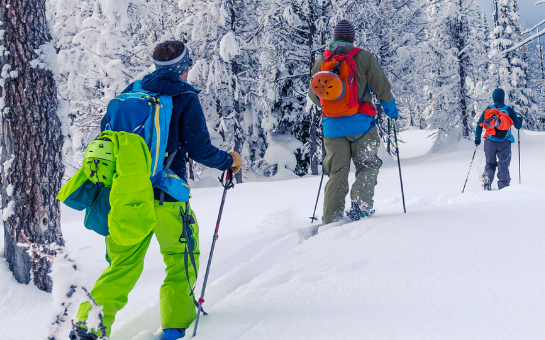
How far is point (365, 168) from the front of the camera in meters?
4.69

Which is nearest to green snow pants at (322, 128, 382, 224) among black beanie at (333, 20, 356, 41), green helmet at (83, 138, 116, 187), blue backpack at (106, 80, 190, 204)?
black beanie at (333, 20, 356, 41)

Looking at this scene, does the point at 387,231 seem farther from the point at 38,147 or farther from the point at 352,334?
the point at 38,147

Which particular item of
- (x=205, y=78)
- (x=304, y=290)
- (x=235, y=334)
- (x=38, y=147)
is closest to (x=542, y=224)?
(x=304, y=290)

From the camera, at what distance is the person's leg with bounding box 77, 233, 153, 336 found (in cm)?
216

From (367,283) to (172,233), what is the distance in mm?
1309

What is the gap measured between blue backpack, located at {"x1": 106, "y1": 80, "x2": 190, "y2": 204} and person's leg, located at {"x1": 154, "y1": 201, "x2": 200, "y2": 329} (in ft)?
0.42

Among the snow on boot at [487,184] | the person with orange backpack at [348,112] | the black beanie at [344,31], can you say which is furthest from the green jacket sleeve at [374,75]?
the snow on boot at [487,184]

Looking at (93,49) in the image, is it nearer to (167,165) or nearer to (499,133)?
(167,165)

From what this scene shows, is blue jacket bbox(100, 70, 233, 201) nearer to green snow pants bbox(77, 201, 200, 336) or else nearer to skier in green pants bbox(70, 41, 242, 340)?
skier in green pants bbox(70, 41, 242, 340)

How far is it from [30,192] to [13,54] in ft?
4.22

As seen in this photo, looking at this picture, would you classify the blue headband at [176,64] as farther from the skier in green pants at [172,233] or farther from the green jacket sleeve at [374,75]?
the green jacket sleeve at [374,75]

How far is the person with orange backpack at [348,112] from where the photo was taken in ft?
14.2

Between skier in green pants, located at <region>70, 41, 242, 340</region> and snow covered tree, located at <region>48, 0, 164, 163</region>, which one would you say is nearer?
skier in green pants, located at <region>70, 41, 242, 340</region>

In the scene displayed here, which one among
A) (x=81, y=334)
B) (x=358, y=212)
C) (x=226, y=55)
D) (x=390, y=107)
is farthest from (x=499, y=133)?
(x=226, y=55)
